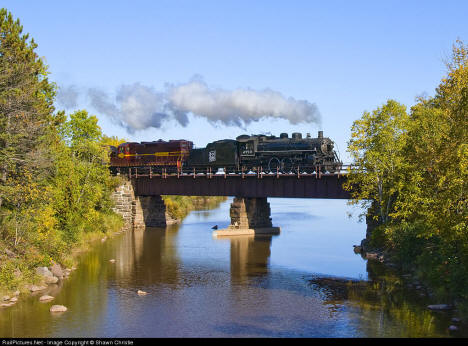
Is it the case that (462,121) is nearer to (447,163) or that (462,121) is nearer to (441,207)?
(447,163)

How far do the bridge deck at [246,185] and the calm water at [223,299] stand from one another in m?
6.62

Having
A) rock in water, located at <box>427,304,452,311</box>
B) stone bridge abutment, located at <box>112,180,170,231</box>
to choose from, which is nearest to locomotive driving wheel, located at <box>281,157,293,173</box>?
stone bridge abutment, located at <box>112,180,170,231</box>

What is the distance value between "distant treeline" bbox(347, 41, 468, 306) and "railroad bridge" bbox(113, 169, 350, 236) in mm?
4547

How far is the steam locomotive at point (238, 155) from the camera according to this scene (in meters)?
52.5

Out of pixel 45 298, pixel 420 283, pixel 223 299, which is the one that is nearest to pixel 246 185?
pixel 420 283

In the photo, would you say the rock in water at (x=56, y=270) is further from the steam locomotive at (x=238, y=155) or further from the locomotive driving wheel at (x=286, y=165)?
the locomotive driving wheel at (x=286, y=165)

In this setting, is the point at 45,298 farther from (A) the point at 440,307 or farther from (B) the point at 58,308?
(A) the point at 440,307

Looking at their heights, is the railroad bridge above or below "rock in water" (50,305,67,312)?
above

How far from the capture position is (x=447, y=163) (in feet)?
83.9

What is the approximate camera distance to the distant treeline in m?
25.3

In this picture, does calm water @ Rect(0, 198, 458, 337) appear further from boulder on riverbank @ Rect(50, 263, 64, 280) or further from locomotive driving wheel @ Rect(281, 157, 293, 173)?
locomotive driving wheel @ Rect(281, 157, 293, 173)
